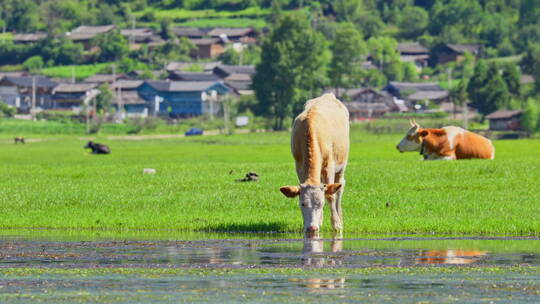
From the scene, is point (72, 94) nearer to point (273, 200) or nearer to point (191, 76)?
point (191, 76)

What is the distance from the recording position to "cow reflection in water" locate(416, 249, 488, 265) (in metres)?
20.0

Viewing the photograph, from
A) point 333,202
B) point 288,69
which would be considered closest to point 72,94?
point 288,69

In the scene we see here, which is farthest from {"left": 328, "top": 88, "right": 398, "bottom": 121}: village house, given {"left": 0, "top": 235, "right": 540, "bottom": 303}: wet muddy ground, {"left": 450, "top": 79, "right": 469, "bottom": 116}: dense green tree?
{"left": 0, "top": 235, "right": 540, "bottom": 303}: wet muddy ground

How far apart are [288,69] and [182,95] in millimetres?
47206

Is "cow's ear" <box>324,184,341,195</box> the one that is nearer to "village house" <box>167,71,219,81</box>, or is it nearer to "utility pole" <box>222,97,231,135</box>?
"utility pole" <box>222,97,231,135</box>

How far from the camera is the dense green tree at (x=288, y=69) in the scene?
143 meters

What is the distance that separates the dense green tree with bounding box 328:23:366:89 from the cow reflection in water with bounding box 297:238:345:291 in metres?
141

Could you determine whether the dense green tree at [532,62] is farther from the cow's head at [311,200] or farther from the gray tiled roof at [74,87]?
the cow's head at [311,200]

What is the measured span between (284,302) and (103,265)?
4.88m

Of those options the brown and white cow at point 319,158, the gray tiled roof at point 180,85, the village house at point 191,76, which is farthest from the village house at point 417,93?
the brown and white cow at point 319,158

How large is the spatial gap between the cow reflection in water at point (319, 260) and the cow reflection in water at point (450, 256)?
1325 millimetres

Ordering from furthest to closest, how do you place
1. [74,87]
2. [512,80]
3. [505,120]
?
[74,87] < [512,80] < [505,120]

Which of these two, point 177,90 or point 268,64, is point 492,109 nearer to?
point 268,64

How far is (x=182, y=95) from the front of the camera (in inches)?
7475
